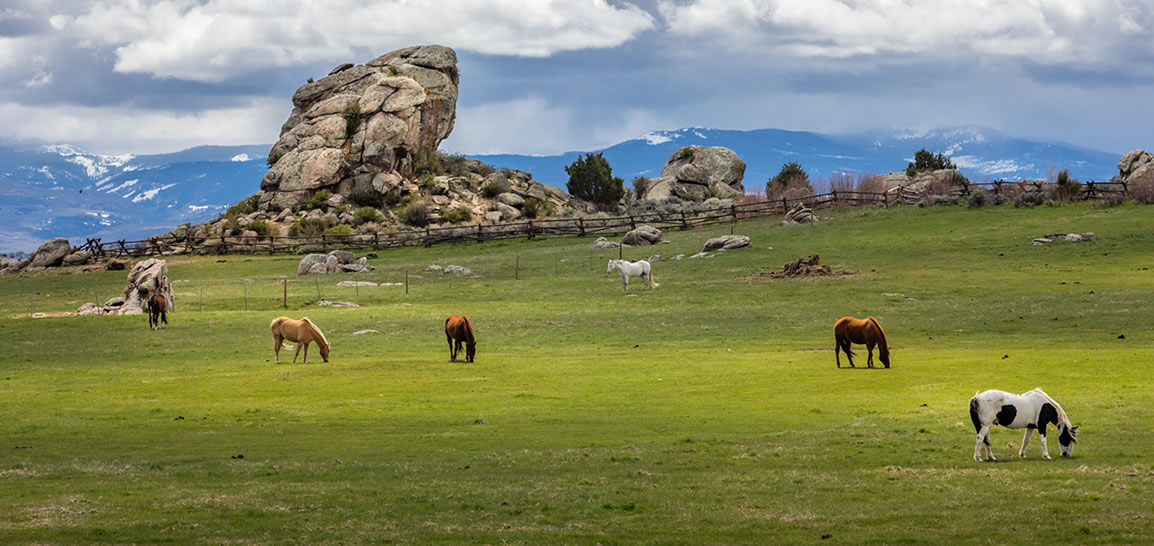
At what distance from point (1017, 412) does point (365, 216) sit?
9637 centimetres

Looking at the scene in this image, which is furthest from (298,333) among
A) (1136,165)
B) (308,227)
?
(1136,165)

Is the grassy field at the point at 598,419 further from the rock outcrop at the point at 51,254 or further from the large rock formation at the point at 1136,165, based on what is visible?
the rock outcrop at the point at 51,254

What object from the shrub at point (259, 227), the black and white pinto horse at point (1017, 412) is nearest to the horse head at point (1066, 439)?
the black and white pinto horse at point (1017, 412)

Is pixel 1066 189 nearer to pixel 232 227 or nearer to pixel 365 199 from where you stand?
pixel 365 199

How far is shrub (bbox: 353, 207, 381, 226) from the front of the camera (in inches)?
4294

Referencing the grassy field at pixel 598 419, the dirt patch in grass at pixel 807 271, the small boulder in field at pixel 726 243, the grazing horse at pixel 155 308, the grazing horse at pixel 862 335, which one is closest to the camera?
the grassy field at pixel 598 419

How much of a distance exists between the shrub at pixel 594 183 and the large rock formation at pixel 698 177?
361cm

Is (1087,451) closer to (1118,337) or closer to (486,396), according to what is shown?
(486,396)

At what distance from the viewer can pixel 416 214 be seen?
11156 cm

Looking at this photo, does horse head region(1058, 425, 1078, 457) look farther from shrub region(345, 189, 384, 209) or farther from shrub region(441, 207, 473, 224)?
shrub region(345, 189, 384, 209)

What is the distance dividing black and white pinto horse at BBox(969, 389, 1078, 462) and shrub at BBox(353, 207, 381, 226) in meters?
95.5

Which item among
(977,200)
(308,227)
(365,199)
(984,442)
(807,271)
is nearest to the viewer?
(984,442)

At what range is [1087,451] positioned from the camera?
1825cm

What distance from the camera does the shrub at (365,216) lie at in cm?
10906
